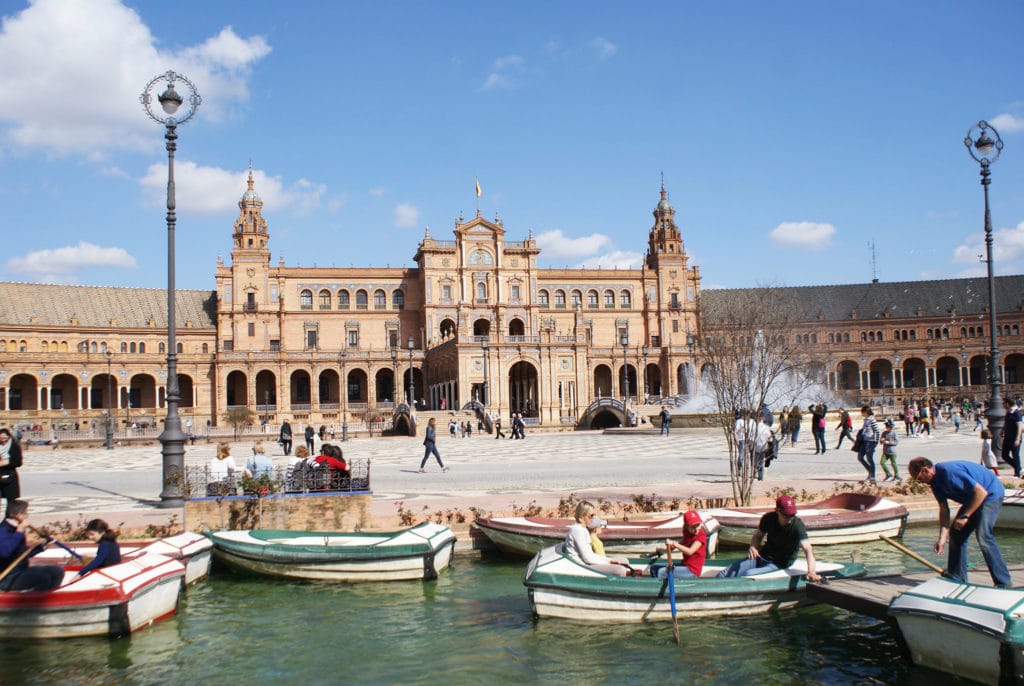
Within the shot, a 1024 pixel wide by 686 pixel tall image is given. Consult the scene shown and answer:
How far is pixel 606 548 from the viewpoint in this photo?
12.9m

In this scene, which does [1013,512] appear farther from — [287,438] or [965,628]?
[287,438]

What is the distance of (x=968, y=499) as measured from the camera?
884 centimetres

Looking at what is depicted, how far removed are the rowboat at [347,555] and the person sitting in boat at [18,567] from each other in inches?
122

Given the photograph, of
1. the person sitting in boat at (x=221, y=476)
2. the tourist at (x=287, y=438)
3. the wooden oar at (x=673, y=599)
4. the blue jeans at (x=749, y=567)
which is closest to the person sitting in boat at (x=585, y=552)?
the wooden oar at (x=673, y=599)

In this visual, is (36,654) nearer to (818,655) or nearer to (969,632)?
(818,655)

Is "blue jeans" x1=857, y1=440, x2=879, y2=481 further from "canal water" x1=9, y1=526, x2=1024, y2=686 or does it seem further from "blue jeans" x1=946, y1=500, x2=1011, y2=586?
"blue jeans" x1=946, y1=500, x2=1011, y2=586

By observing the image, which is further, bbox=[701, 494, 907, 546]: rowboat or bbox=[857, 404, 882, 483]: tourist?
bbox=[857, 404, 882, 483]: tourist

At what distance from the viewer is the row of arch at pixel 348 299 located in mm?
81938

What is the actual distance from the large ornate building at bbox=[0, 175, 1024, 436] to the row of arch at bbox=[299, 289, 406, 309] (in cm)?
14

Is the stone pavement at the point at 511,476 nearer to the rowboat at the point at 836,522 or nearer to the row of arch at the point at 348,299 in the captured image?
the rowboat at the point at 836,522

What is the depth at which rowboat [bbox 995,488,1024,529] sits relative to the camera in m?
15.4

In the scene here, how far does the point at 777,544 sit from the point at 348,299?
249 ft

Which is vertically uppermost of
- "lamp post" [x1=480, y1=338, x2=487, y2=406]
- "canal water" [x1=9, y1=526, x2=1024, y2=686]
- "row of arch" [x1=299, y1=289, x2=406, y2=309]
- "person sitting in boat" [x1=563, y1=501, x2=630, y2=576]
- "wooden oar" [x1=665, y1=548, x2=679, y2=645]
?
"row of arch" [x1=299, y1=289, x2=406, y2=309]

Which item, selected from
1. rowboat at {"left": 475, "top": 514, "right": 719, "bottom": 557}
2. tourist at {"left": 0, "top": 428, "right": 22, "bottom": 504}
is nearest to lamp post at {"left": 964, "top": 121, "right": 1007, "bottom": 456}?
rowboat at {"left": 475, "top": 514, "right": 719, "bottom": 557}
